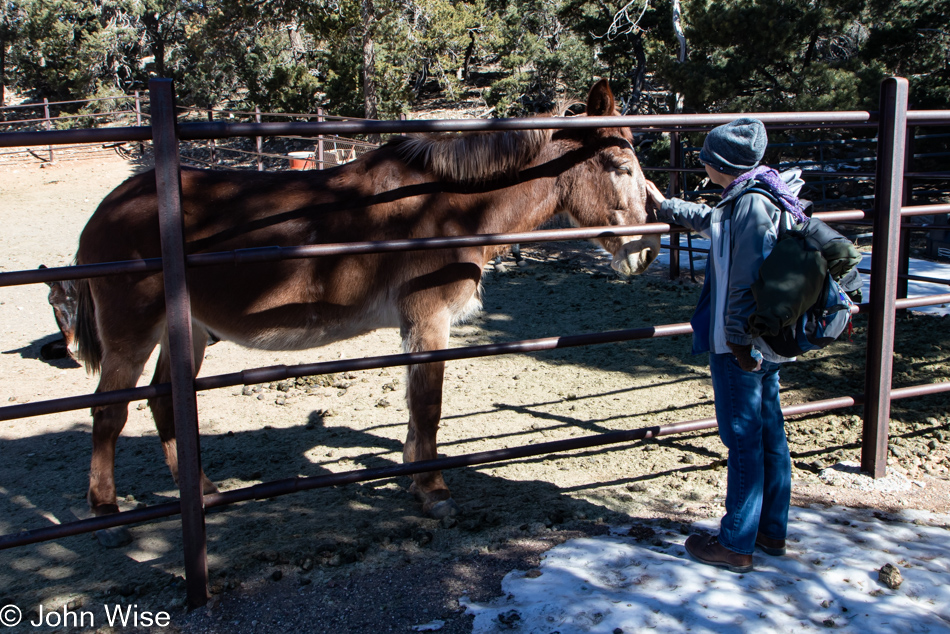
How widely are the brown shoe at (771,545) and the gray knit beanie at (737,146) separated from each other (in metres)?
1.44

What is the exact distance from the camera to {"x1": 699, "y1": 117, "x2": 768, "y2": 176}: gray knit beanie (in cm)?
240

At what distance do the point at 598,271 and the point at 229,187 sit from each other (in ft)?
21.6

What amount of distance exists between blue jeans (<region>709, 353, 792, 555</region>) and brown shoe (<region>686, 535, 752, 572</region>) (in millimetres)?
21

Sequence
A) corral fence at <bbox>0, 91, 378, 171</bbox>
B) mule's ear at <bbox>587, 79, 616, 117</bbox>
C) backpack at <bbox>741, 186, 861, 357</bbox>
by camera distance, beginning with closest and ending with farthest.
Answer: backpack at <bbox>741, 186, 861, 357</bbox>, mule's ear at <bbox>587, 79, 616, 117</bbox>, corral fence at <bbox>0, 91, 378, 171</bbox>

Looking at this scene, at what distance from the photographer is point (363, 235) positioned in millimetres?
3363

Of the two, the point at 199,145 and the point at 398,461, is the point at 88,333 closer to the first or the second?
the point at 398,461

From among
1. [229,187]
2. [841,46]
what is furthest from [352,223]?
[841,46]

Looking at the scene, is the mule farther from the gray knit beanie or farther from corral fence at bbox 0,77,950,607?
the gray knit beanie

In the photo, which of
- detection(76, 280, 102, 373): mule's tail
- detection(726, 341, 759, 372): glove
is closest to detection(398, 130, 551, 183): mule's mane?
detection(726, 341, 759, 372): glove

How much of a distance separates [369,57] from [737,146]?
20.0 m

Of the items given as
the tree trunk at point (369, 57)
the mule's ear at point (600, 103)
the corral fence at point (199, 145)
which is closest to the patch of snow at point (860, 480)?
the mule's ear at point (600, 103)

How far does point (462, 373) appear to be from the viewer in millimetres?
5723

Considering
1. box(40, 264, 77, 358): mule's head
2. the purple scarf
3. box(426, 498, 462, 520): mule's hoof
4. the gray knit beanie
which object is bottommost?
box(426, 498, 462, 520): mule's hoof

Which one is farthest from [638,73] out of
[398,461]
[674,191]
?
[398,461]
